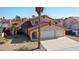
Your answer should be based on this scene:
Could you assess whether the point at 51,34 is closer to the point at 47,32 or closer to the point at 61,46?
the point at 47,32

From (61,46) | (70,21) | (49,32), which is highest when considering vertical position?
(70,21)

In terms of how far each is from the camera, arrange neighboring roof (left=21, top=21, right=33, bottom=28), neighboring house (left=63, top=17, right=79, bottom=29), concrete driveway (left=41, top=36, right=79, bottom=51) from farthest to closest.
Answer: neighboring house (left=63, top=17, right=79, bottom=29), neighboring roof (left=21, top=21, right=33, bottom=28), concrete driveway (left=41, top=36, right=79, bottom=51)

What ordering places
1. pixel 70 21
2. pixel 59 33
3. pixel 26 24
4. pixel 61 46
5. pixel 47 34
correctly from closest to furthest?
pixel 61 46, pixel 47 34, pixel 59 33, pixel 26 24, pixel 70 21

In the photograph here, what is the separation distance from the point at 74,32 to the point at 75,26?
212 cm

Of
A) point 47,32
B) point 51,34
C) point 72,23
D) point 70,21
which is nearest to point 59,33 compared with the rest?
point 51,34

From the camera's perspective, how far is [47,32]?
12.6 meters

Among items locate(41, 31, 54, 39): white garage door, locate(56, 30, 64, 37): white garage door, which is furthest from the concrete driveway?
locate(56, 30, 64, 37): white garage door

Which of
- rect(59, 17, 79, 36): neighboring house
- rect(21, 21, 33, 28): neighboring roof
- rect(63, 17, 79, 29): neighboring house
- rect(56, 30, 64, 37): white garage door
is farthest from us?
rect(63, 17, 79, 29): neighboring house

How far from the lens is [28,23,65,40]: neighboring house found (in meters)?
12.5

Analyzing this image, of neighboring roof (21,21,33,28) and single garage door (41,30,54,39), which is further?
neighboring roof (21,21,33,28)

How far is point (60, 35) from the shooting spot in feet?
43.2

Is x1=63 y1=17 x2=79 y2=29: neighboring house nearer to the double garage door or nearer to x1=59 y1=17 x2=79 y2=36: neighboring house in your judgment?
x1=59 y1=17 x2=79 y2=36: neighboring house
